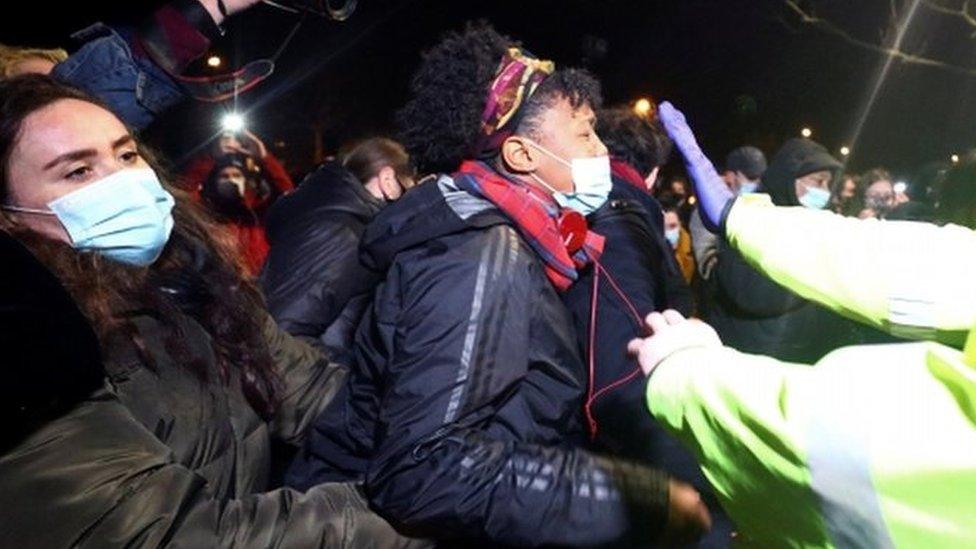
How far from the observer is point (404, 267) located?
1965 millimetres

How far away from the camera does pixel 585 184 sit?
2611 millimetres

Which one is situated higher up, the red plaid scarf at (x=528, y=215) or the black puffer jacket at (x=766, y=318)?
the red plaid scarf at (x=528, y=215)

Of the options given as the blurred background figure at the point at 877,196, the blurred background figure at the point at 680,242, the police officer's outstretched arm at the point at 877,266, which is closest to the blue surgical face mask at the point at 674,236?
the blurred background figure at the point at 680,242

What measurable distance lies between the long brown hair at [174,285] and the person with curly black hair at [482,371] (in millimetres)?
327

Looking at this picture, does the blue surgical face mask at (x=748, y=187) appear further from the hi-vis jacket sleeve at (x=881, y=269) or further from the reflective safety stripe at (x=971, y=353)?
the reflective safety stripe at (x=971, y=353)

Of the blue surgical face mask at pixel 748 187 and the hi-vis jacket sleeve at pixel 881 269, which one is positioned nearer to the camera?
the hi-vis jacket sleeve at pixel 881 269

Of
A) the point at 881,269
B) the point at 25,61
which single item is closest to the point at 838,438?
the point at 881,269

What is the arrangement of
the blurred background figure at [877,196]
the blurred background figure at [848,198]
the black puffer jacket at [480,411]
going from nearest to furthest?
the black puffer jacket at [480,411] → the blurred background figure at [877,196] → the blurred background figure at [848,198]

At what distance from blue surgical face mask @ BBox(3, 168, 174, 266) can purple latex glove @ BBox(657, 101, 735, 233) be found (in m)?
1.77

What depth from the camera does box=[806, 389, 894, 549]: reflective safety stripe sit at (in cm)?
97

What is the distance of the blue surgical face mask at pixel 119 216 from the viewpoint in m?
1.97

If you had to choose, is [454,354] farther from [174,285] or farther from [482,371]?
[174,285]

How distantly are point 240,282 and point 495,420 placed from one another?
3.30ft

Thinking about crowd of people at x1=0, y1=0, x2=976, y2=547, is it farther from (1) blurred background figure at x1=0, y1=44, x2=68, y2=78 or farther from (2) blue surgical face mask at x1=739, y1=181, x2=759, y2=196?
(2) blue surgical face mask at x1=739, y1=181, x2=759, y2=196
